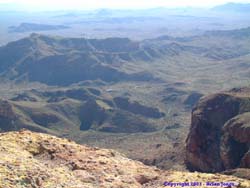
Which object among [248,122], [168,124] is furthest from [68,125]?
[248,122]

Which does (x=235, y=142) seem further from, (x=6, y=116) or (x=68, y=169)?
(x=6, y=116)

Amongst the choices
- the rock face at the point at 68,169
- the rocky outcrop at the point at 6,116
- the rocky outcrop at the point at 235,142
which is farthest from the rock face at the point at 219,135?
the rocky outcrop at the point at 6,116

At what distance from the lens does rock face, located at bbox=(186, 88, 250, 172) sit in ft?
286

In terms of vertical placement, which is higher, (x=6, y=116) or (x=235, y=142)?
(x=235, y=142)

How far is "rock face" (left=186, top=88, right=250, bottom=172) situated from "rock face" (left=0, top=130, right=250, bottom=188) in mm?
54160

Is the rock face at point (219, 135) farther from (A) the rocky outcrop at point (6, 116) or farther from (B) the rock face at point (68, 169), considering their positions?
(A) the rocky outcrop at point (6, 116)

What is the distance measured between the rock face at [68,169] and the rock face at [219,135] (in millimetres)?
54160

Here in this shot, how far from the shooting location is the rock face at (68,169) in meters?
24.0

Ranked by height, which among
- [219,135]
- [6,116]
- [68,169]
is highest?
[68,169]

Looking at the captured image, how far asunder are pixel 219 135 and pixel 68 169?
233 ft

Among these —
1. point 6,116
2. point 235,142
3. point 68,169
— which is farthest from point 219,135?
point 6,116

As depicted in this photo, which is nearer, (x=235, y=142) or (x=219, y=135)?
(x=235, y=142)

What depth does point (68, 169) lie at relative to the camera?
2669cm

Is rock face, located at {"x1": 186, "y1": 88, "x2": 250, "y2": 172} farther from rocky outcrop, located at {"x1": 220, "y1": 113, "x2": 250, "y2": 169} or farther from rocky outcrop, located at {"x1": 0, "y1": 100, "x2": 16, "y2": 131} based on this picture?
rocky outcrop, located at {"x1": 0, "y1": 100, "x2": 16, "y2": 131}
